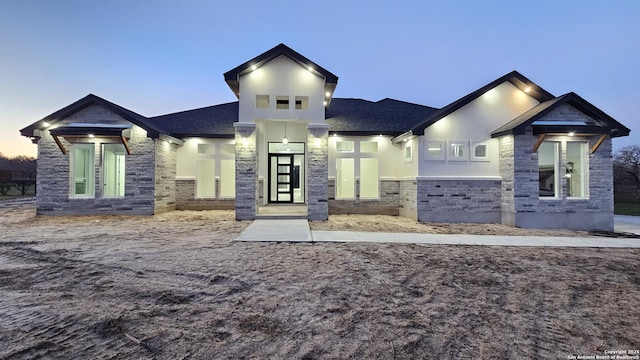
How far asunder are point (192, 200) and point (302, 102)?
732cm

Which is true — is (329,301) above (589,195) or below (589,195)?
below

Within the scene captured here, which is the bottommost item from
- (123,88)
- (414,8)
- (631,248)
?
(631,248)

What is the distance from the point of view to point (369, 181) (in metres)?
13.0

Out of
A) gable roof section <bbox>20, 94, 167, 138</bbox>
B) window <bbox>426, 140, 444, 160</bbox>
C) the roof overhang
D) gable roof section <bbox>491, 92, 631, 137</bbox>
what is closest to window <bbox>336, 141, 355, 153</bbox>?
the roof overhang

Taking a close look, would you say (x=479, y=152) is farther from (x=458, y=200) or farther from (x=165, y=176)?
(x=165, y=176)

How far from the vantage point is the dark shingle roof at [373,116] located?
1294 centimetres

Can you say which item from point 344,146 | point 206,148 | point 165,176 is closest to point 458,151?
point 344,146

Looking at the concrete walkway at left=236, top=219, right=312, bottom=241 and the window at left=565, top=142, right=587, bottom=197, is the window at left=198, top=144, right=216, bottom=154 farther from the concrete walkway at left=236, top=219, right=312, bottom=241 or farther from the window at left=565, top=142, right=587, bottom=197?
the window at left=565, top=142, right=587, bottom=197

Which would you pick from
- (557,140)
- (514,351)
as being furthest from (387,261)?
(557,140)

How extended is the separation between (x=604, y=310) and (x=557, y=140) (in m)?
9.08

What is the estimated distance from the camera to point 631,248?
699 centimetres

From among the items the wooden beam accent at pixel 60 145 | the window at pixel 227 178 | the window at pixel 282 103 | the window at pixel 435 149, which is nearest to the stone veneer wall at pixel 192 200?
the window at pixel 227 178

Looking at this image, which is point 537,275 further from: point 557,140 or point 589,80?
point 589,80

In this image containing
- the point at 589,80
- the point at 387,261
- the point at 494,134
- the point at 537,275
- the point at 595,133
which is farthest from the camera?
the point at 589,80
